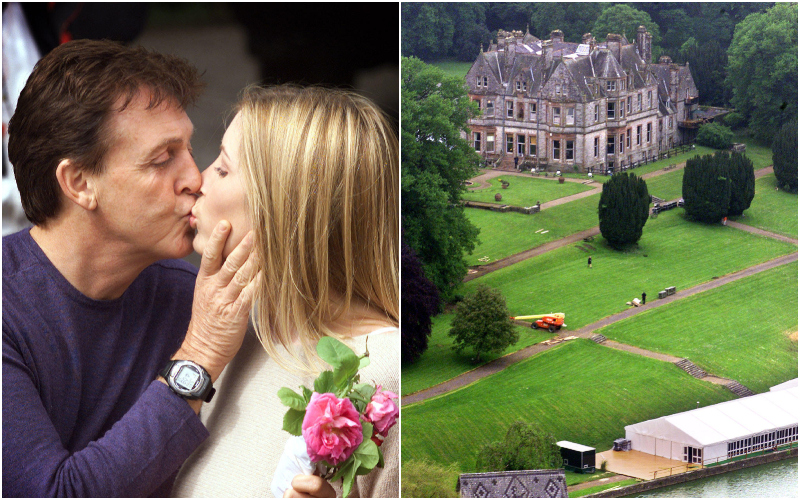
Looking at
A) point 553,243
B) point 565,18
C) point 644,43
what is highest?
point 565,18

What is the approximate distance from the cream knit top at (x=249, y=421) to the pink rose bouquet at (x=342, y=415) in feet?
0.40

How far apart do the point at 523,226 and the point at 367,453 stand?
1.52 meters

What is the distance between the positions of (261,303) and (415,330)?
0.87 m

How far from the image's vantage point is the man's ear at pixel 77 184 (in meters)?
3.40

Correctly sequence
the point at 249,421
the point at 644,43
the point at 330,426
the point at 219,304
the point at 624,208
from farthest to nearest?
the point at 624,208
the point at 644,43
the point at 249,421
the point at 219,304
the point at 330,426

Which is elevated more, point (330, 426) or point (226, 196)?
point (226, 196)

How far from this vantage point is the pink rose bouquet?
10.6 feet

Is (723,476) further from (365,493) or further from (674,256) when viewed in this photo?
(365,493)

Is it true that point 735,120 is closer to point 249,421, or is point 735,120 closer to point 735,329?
point 735,329

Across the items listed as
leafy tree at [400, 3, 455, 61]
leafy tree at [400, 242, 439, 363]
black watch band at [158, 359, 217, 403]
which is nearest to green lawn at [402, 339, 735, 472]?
leafy tree at [400, 242, 439, 363]

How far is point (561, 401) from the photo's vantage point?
4113 mm

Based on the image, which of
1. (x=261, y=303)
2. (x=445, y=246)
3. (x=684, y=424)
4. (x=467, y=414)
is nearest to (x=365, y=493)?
(x=467, y=414)

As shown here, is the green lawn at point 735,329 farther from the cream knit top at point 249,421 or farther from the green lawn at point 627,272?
the cream knit top at point 249,421

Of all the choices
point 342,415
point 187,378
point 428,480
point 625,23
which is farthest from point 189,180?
point 625,23
